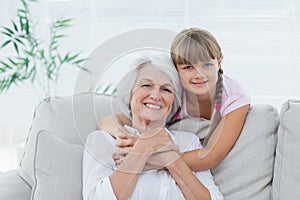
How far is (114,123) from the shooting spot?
1.95 m

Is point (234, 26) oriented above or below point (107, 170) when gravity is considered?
above

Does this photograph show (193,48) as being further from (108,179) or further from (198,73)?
(108,179)

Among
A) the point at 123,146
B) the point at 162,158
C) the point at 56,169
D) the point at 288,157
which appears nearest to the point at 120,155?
the point at 123,146

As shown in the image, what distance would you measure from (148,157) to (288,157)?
50 centimetres

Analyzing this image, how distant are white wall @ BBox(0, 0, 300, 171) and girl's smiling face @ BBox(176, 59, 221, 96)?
5.50 ft

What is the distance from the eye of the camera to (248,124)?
1.96 metres

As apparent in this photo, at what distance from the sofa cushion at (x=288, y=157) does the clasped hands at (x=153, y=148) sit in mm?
374

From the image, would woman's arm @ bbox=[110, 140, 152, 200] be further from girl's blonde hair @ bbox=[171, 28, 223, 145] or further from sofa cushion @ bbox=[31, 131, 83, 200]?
girl's blonde hair @ bbox=[171, 28, 223, 145]

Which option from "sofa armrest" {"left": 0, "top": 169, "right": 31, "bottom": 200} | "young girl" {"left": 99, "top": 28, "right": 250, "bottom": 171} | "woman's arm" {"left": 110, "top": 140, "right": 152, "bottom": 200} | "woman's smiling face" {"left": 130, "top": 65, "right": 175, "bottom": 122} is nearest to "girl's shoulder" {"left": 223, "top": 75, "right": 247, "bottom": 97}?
"young girl" {"left": 99, "top": 28, "right": 250, "bottom": 171}

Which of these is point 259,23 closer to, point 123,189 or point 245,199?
point 245,199

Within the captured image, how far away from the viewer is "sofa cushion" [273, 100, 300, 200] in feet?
6.15

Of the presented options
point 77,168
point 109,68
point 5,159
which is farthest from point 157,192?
point 5,159

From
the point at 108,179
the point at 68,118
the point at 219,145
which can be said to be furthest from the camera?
the point at 68,118

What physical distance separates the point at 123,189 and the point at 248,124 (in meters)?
0.53
